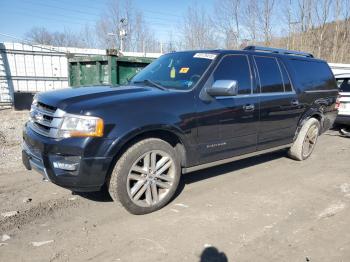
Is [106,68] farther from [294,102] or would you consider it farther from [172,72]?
[294,102]

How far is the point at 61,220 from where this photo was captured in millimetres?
3906

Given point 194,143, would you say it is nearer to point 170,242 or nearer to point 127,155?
point 127,155

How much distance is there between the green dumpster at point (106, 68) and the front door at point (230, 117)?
14.8 ft

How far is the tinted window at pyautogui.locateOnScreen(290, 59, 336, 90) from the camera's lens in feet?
20.0

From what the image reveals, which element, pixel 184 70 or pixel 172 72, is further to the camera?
pixel 172 72

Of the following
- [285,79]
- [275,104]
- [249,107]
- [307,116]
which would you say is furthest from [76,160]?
[307,116]

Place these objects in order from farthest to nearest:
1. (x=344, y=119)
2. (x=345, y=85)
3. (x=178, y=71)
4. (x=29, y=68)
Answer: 1. (x=29, y=68)
2. (x=345, y=85)
3. (x=344, y=119)
4. (x=178, y=71)

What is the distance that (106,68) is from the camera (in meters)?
9.41

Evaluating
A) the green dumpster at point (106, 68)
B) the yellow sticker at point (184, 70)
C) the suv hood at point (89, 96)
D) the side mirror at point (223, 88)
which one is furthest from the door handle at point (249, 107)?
the green dumpster at point (106, 68)

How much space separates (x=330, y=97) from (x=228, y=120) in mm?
3380

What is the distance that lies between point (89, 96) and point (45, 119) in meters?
0.56

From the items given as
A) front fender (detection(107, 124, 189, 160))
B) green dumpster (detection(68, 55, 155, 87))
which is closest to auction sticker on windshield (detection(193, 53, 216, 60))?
front fender (detection(107, 124, 189, 160))

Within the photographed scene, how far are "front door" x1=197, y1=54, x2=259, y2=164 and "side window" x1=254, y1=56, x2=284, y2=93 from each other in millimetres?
254

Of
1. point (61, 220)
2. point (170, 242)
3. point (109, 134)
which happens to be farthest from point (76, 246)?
point (109, 134)
